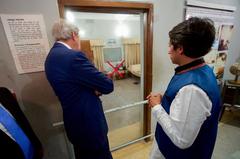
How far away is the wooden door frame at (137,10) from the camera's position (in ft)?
3.97

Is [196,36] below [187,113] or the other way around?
the other way around

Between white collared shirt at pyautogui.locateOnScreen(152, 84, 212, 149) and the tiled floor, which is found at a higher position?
white collared shirt at pyautogui.locateOnScreen(152, 84, 212, 149)

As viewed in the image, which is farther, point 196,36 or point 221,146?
point 221,146

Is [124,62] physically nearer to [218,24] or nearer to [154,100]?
[218,24]

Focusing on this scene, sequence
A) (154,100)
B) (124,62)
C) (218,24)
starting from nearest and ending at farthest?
(154,100) → (218,24) → (124,62)

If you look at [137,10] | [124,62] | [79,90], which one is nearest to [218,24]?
[137,10]

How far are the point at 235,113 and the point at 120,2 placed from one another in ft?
9.91

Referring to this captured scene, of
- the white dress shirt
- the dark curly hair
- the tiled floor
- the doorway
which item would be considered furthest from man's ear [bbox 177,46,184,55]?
the tiled floor

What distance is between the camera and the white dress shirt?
62 cm

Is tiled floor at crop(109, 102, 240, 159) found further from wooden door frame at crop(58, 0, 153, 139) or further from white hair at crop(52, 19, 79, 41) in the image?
white hair at crop(52, 19, 79, 41)

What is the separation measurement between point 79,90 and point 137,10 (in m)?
1.11

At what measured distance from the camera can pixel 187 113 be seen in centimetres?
62

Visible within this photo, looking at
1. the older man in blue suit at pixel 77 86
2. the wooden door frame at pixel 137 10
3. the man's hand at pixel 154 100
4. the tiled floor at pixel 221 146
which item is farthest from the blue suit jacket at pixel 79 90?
the tiled floor at pixel 221 146

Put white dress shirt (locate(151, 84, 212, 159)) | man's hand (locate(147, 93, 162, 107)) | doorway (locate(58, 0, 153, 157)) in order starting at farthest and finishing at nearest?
doorway (locate(58, 0, 153, 157))
man's hand (locate(147, 93, 162, 107))
white dress shirt (locate(151, 84, 212, 159))
